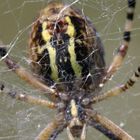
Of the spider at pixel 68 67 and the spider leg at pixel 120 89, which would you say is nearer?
the spider at pixel 68 67

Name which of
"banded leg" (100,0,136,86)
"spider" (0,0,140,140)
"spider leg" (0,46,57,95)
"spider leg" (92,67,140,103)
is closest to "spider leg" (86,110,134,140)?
"spider" (0,0,140,140)

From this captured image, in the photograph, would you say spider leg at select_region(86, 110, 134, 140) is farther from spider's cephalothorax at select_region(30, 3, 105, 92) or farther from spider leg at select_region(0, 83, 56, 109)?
spider's cephalothorax at select_region(30, 3, 105, 92)

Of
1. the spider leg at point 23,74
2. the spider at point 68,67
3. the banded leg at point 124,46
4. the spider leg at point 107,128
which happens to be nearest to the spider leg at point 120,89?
the spider at point 68,67

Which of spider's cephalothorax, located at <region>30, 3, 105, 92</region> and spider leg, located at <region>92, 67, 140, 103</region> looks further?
spider leg, located at <region>92, 67, 140, 103</region>

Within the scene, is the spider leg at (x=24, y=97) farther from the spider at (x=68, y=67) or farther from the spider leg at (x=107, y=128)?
the spider leg at (x=107, y=128)

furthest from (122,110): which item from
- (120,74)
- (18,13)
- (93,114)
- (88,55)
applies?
(88,55)

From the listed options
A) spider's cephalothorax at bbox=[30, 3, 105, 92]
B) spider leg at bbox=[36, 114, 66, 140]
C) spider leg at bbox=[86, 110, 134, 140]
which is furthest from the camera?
spider leg at bbox=[86, 110, 134, 140]

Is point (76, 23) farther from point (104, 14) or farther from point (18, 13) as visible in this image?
point (18, 13)

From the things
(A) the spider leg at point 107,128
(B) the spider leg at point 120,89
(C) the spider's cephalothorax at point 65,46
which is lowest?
(A) the spider leg at point 107,128
